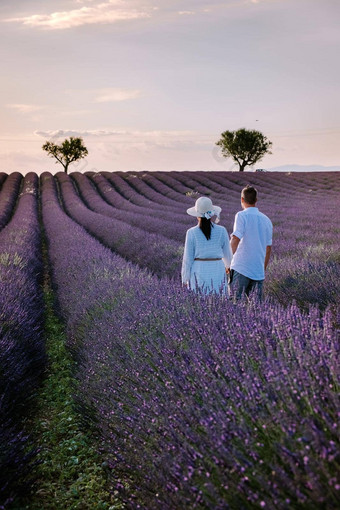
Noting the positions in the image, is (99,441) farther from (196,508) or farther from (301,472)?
(301,472)

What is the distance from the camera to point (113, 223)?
43.6 feet

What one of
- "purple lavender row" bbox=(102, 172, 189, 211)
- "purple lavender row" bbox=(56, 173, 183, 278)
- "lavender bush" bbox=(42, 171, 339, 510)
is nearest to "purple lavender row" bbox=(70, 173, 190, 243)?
"purple lavender row" bbox=(56, 173, 183, 278)

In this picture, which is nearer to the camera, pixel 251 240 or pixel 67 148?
pixel 251 240

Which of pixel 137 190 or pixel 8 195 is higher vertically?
pixel 137 190

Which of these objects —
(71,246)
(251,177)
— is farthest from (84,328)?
(251,177)

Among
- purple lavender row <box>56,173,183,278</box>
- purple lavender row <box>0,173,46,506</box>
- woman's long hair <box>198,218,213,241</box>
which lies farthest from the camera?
purple lavender row <box>56,173,183,278</box>

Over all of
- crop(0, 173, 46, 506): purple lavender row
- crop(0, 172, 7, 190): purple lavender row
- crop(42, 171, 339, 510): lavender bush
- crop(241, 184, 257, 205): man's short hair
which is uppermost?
crop(0, 172, 7, 190): purple lavender row

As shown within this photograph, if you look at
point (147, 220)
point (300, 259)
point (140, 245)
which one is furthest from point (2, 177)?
point (300, 259)

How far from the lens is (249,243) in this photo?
4.64 metres

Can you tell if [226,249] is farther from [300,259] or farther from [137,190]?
[137,190]

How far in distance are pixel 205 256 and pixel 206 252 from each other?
0.13 ft

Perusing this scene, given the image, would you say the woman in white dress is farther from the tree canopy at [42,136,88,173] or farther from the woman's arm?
the tree canopy at [42,136,88,173]

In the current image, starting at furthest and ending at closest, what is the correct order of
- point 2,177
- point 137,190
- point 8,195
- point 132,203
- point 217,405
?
point 2,177, point 137,190, point 8,195, point 132,203, point 217,405

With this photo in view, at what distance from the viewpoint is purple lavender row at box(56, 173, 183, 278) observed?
7.99 m
